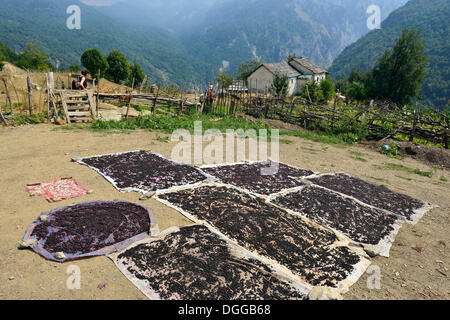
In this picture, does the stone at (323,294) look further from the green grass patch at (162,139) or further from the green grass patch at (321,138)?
the green grass patch at (321,138)

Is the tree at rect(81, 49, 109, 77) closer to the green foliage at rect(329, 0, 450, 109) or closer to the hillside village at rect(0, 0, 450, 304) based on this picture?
the hillside village at rect(0, 0, 450, 304)

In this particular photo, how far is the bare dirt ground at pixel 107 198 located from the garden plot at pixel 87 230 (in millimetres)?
98

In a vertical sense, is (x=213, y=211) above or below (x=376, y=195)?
above

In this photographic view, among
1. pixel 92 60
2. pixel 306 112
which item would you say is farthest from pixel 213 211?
pixel 92 60

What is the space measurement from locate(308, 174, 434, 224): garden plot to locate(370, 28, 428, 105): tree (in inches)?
939

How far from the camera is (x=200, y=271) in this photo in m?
2.50

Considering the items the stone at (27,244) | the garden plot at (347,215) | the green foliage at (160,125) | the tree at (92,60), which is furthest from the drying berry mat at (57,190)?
the tree at (92,60)

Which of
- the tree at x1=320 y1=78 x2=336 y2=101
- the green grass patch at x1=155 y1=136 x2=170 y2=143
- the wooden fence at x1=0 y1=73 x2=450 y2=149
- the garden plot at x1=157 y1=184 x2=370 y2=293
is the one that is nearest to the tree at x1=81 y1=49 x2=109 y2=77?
the wooden fence at x1=0 y1=73 x2=450 y2=149

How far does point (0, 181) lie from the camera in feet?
13.5

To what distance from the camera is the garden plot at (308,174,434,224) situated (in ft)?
14.0

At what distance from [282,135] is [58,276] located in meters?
7.96

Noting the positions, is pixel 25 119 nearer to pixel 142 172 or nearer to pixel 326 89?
pixel 142 172

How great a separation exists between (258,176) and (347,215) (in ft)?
5.69
